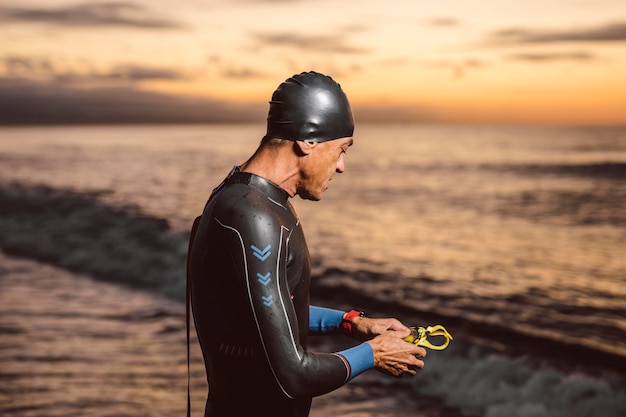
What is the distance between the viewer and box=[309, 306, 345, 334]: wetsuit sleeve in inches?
114

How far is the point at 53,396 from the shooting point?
→ 24.2 ft

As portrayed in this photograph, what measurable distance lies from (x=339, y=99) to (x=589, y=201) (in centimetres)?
3400

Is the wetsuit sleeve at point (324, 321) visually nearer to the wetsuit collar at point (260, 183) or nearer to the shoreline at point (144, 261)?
the wetsuit collar at point (260, 183)

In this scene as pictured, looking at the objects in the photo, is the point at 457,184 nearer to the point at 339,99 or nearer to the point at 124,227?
the point at 124,227

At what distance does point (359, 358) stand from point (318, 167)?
Result: 26.6 inches

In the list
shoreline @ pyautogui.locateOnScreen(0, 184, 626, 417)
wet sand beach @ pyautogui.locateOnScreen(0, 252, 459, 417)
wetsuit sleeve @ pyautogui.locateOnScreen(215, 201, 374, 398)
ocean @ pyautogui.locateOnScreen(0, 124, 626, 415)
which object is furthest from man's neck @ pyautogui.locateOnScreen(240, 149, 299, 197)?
ocean @ pyautogui.locateOnScreen(0, 124, 626, 415)

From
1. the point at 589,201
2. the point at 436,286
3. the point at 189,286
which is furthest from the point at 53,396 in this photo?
the point at 589,201

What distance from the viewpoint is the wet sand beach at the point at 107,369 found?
7.37 meters

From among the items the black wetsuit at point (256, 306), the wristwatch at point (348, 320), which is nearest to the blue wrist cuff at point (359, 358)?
the black wetsuit at point (256, 306)

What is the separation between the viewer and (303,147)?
2500mm

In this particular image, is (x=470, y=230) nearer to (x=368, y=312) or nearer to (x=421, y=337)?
(x=368, y=312)

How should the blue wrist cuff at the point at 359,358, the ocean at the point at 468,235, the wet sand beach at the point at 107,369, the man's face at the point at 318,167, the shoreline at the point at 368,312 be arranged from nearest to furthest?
the blue wrist cuff at the point at 359,358
the man's face at the point at 318,167
the wet sand beach at the point at 107,369
the shoreline at the point at 368,312
the ocean at the point at 468,235

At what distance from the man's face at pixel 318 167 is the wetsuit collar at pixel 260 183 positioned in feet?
0.32

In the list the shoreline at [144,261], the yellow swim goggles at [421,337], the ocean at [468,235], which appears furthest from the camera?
the ocean at [468,235]
